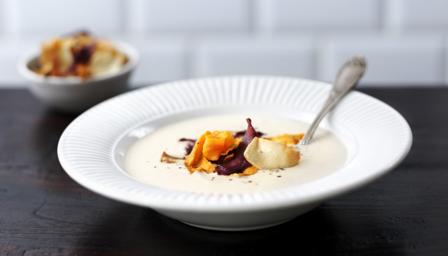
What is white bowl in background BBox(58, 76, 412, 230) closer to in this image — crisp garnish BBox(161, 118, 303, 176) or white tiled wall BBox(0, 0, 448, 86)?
crisp garnish BBox(161, 118, 303, 176)

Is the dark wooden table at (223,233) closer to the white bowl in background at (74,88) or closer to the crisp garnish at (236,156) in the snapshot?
the crisp garnish at (236,156)

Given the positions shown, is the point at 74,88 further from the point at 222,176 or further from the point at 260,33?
the point at 260,33

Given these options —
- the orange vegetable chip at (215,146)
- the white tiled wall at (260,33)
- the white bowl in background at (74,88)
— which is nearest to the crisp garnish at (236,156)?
the orange vegetable chip at (215,146)

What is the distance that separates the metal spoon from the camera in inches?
38.3

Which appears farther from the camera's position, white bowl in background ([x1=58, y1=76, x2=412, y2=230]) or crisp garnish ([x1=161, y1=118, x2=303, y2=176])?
crisp garnish ([x1=161, y1=118, x2=303, y2=176])

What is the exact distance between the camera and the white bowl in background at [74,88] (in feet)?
4.10

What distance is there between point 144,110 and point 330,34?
0.97 meters

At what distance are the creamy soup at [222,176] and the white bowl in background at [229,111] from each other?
0.05 feet

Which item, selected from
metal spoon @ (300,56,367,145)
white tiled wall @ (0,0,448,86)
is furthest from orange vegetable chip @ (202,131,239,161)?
white tiled wall @ (0,0,448,86)

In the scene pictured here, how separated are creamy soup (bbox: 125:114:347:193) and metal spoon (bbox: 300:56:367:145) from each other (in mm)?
14

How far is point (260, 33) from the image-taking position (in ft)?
6.44

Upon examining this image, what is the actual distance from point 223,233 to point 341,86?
33 centimetres

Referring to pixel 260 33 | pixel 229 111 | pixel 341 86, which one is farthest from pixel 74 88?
pixel 260 33

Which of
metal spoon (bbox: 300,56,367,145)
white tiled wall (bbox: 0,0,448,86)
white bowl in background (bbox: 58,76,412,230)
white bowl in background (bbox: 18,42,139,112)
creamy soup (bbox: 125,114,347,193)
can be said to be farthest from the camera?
white tiled wall (bbox: 0,0,448,86)
